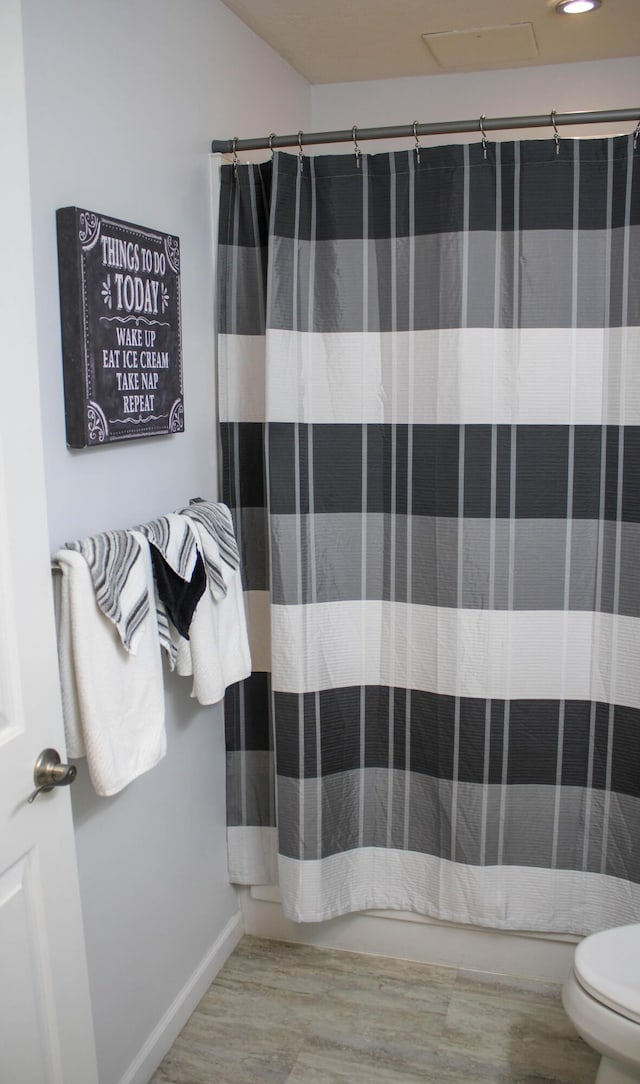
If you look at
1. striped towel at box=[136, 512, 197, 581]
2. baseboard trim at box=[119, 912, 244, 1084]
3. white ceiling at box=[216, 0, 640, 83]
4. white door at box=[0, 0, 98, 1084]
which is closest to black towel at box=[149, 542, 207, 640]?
striped towel at box=[136, 512, 197, 581]

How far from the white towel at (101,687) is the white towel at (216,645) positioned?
8.7 inches

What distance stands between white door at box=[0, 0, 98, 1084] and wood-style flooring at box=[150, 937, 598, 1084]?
2.35 ft

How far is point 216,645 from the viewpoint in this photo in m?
2.00

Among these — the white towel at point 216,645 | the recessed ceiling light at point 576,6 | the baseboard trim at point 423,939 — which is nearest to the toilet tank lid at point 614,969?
the baseboard trim at point 423,939

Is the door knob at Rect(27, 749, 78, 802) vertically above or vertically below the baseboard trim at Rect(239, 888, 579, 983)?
above

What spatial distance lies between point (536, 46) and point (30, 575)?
2011 mm

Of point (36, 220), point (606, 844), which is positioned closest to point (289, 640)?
point (606, 844)

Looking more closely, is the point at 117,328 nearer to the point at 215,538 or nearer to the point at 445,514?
the point at 215,538

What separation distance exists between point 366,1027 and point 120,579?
1.30 metres

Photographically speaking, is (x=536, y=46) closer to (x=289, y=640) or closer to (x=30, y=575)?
(x=289, y=640)

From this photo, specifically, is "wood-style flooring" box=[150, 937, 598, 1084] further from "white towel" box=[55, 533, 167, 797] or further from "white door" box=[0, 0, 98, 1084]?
"white towel" box=[55, 533, 167, 797]

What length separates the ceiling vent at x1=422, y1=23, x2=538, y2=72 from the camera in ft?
7.76

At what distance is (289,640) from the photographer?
7.27ft

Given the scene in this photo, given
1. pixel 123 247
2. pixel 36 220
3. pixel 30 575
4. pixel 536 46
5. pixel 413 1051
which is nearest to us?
pixel 30 575
